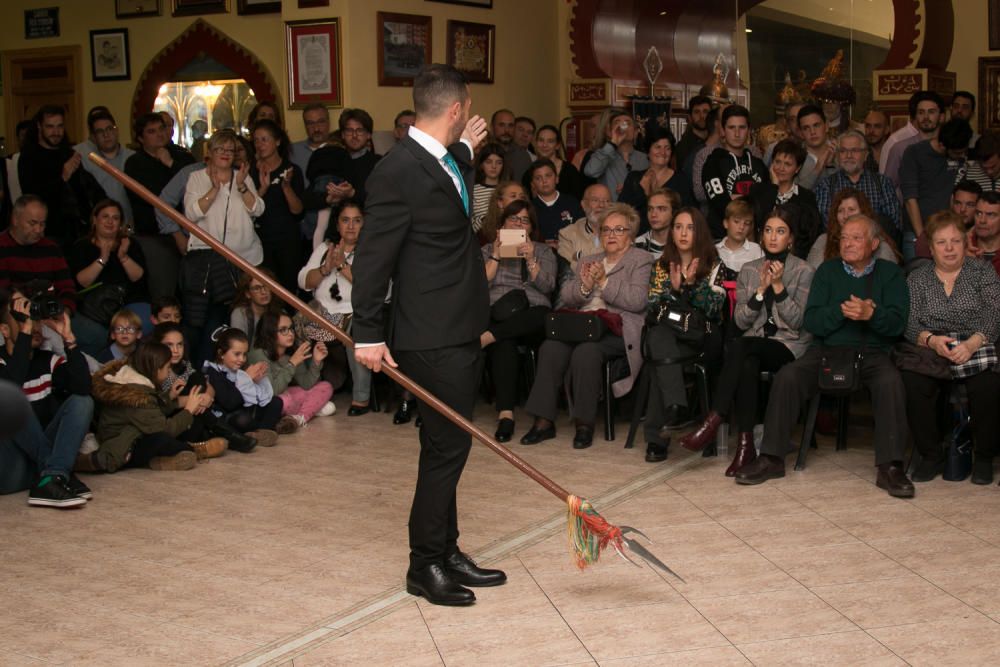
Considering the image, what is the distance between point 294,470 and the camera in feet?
19.5

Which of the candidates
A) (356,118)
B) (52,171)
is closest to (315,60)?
(356,118)

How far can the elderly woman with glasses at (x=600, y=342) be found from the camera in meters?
6.30

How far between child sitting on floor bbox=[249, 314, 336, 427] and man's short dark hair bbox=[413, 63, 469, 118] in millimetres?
3059

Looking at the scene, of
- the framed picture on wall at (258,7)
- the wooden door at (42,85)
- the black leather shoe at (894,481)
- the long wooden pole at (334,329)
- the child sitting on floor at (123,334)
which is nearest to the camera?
the long wooden pole at (334,329)

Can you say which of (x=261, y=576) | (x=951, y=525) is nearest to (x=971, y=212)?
(x=951, y=525)

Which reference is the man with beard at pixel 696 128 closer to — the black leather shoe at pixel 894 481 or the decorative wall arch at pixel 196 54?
the decorative wall arch at pixel 196 54

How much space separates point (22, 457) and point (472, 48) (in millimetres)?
5326

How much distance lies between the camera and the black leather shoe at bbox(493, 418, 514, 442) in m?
6.46

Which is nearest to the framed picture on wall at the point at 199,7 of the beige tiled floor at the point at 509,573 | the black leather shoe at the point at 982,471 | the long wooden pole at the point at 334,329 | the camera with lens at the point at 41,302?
the camera with lens at the point at 41,302

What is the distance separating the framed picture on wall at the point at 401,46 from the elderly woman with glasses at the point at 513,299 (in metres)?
2.60

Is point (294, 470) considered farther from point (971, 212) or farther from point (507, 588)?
point (971, 212)

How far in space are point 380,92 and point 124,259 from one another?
8.75ft

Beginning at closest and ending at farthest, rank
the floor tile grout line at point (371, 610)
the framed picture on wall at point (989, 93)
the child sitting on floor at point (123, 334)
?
the floor tile grout line at point (371, 610) < the child sitting on floor at point (123, 334) < the framed picture on wall at point (989, 93)

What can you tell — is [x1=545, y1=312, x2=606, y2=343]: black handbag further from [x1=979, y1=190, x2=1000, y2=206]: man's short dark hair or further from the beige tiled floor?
[x1=979, y1=190, x2=1000, y2=206]: man's short dark hair
